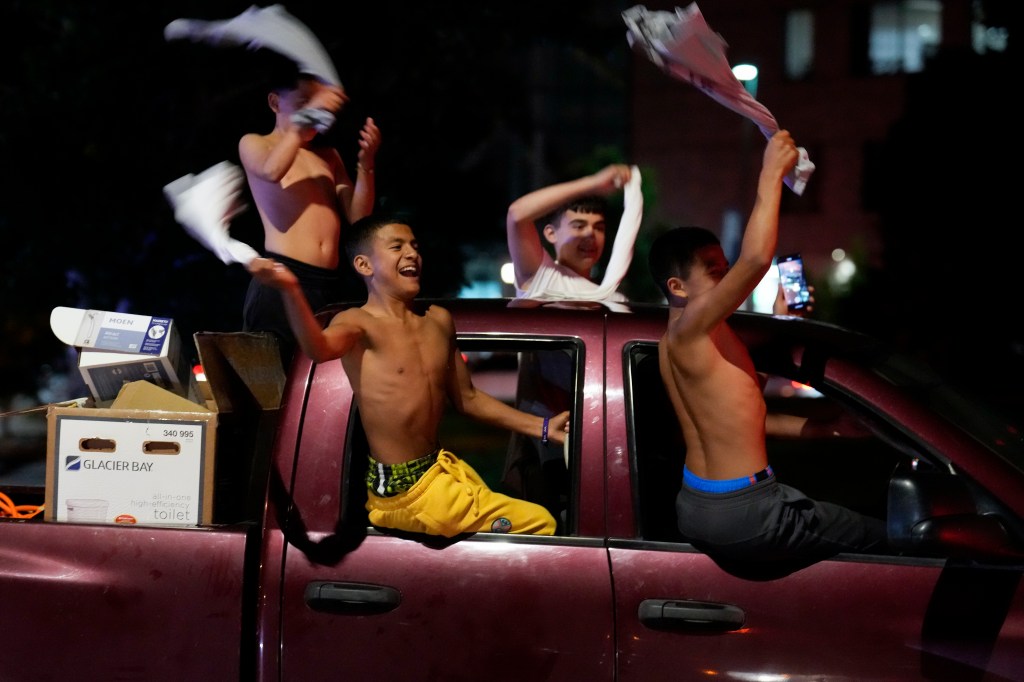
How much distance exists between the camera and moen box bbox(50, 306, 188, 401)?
3.29 meters

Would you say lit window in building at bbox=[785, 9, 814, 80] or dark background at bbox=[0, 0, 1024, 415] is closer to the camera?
dark background at bbox=[0, 0, 1024, 415]

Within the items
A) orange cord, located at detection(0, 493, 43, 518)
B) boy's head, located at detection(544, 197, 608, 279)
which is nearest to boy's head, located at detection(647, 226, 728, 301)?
boy's head, located at detection(544, 197, 608, 279)

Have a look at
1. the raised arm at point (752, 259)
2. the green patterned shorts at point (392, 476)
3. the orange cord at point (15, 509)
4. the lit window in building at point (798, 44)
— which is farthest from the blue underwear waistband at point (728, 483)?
the lit window in building at point (798, 44)


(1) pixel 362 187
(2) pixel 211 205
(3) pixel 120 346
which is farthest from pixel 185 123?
(3) pixel 120 346

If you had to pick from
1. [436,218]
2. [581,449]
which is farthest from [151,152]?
[581,449]

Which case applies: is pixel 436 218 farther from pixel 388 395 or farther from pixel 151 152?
pixel 388 395

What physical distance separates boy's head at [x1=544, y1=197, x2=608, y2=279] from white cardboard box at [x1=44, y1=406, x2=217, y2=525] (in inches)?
74.2

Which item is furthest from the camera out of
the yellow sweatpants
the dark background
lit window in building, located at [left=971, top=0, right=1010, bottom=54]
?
lit window in building, located at [left=971, top=0, right=1010, bottom=54]

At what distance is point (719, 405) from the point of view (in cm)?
300

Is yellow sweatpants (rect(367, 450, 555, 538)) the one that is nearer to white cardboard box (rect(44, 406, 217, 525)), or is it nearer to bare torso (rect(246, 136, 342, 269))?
white cardboard box (rect(44, 406, 217, 525))

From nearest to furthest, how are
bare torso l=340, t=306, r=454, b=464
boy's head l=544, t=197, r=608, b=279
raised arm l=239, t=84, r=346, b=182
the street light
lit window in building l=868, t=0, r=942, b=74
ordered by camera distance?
1. bare torso l=340, t=306, r=454, b=464
2. raised arm l=239, t=84, r=346, b=182
3. boy's head l=544, t=197, r=608, b=279
4. the street light
5. lit window in building l=868, t=0, r=942, b=74

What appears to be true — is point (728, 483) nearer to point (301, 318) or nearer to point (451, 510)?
point (451, 510)

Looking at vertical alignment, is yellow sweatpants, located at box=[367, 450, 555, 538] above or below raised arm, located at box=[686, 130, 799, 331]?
below

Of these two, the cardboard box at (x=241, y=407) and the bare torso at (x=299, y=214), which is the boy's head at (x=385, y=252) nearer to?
the cardboard box at (x=241, y=407)
